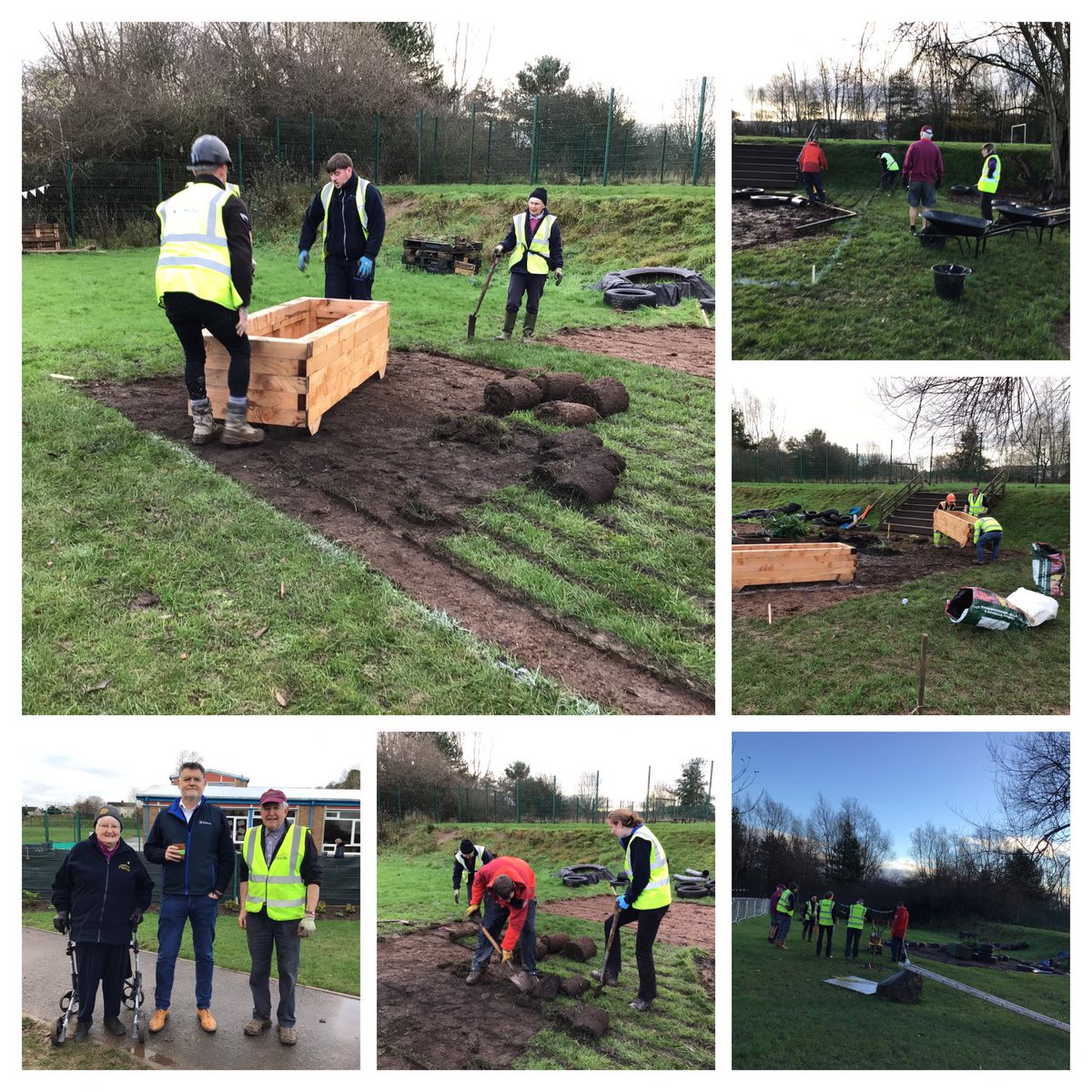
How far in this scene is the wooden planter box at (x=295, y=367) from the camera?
22.5 feet

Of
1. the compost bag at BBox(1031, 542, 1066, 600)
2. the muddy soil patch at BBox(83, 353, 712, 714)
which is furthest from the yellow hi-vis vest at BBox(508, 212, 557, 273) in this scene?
the compost bag at BBox(1031, 542, 1066, 600)

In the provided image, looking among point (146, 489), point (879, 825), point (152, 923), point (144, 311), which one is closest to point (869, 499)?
point (879, 825)

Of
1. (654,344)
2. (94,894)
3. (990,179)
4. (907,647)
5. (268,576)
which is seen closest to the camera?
(94,894)

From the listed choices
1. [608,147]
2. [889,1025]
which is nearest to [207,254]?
[889,1025]

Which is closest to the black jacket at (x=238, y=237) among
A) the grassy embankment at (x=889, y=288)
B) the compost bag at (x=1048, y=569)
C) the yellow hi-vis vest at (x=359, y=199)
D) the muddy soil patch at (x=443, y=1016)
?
the yellow hi-vis vest at (x=359, y=199)

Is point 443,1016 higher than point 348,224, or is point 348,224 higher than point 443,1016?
point 348,224

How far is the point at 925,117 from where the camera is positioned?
662 cm

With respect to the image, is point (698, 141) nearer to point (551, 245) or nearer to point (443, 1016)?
point (551, 245)

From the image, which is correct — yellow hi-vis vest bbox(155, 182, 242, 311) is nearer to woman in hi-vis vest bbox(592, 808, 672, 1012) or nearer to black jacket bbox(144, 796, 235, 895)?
black jacket bbox(144, 796, 235, 895)

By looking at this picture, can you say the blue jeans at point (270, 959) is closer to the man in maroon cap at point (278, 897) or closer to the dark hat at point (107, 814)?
the man in maroon cap at point (278, 897)

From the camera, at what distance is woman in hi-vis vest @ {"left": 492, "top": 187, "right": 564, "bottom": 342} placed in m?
9.39

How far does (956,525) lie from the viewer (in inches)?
292

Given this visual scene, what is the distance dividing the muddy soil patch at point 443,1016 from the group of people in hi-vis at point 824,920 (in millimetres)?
2061

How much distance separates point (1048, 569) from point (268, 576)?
5.34m
